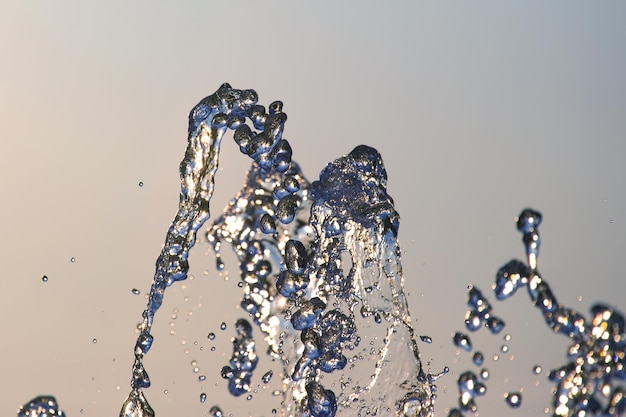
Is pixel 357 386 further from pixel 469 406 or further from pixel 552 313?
pixel 552 313

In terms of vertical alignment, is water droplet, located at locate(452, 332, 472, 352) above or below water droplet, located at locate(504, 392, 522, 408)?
above

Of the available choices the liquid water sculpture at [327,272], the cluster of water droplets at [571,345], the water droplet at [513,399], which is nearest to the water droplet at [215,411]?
the liquid water sculpture at [327,272]

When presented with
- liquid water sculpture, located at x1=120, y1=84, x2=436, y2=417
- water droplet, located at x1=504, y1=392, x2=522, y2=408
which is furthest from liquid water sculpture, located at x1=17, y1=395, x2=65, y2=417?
water droplet, located at x1=504, y1=392, x2=522, y2=408

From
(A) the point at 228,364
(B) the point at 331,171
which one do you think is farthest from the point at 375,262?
(A) the point at 228,364

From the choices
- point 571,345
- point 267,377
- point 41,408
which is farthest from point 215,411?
point 571,345

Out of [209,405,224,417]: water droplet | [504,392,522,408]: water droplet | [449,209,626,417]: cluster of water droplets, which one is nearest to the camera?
[449,209,626,417]: cluster of water droplets

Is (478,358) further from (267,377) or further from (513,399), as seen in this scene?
(267,377)

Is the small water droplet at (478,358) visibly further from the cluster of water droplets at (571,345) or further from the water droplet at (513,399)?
the water droplet at (513,399)

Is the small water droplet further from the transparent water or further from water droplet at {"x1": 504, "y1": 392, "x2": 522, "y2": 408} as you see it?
water droplet at {"x1": 504, "y1": 392, "x2": 522, "y2": 408}
